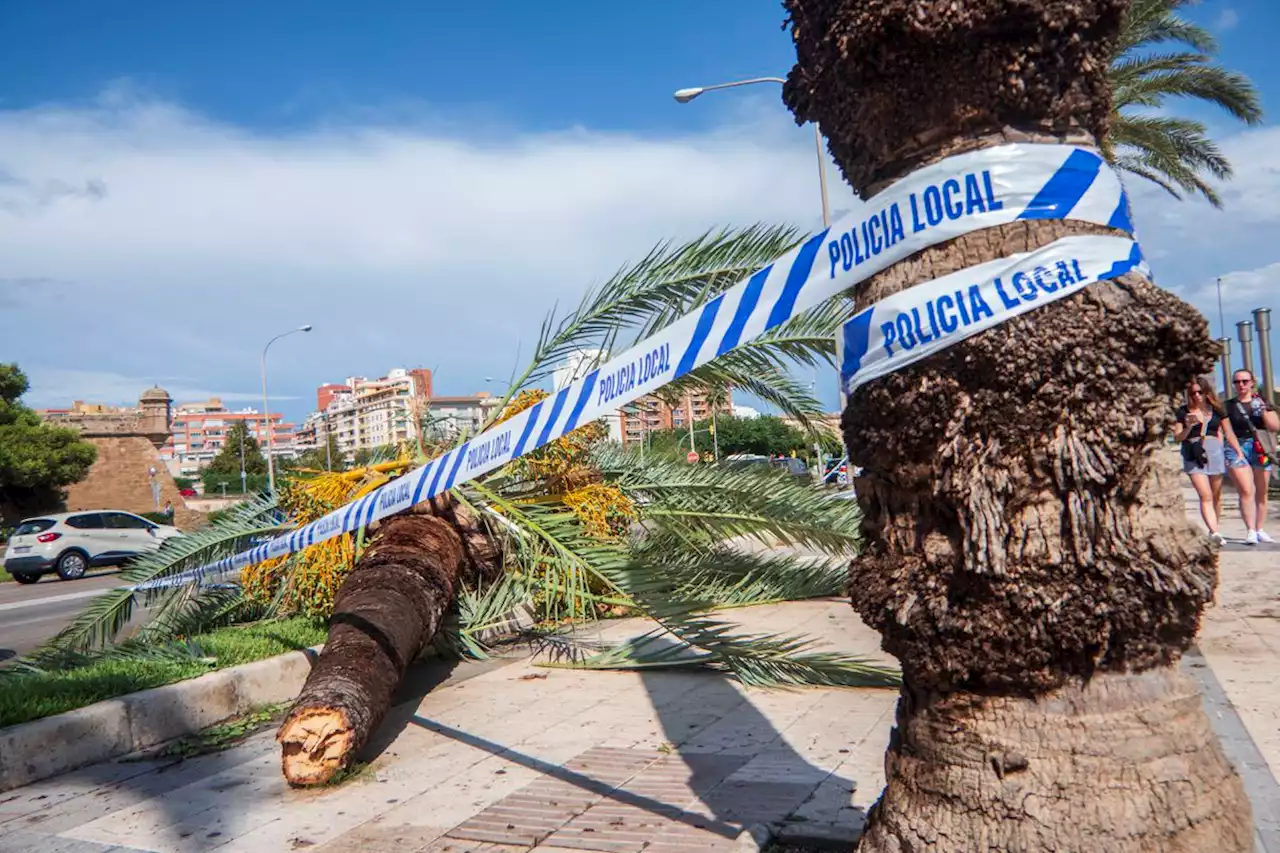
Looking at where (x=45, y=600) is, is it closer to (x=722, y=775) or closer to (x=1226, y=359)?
(x=722, y=775)

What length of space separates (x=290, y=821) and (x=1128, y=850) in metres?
3.08

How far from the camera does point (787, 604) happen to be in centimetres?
831

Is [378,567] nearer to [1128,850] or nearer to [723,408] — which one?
[723,408]

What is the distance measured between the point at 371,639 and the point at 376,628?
78mm

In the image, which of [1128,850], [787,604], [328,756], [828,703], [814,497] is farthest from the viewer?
[787,604]

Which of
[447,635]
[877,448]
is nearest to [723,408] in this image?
[447,635]

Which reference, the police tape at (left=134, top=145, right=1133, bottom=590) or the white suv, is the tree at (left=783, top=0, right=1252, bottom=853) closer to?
the police tape at (left=134, top=145, right=1133, bottom=590)

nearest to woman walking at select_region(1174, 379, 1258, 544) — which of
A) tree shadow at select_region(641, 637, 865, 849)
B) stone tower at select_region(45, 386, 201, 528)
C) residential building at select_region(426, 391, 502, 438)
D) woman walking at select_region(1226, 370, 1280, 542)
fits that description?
woman walking at select_region(1226, 370, 1280, 542)

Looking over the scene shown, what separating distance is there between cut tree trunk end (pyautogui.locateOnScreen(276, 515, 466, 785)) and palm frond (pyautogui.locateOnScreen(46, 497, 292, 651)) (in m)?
1.27

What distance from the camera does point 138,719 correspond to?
193 inches

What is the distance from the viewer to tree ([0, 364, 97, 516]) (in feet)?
104

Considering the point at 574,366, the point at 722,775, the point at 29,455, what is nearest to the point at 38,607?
the point at 574,366

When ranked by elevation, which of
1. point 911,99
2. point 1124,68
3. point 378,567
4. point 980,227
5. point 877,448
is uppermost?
point 1124,68

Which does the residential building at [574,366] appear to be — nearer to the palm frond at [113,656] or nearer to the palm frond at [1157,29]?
the palm frond at [113,656]
